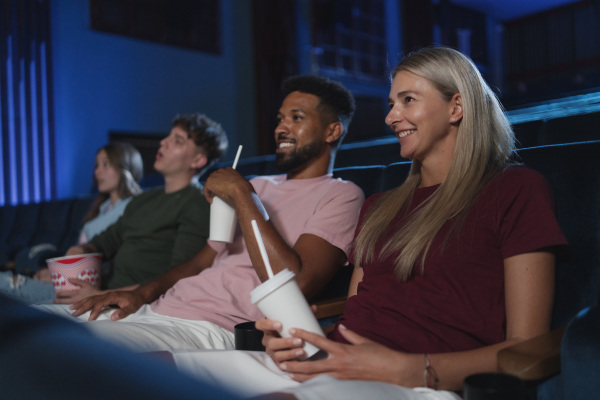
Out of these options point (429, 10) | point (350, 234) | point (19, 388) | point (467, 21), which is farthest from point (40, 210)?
point (467, 21)

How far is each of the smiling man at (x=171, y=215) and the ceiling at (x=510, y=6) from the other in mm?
9494

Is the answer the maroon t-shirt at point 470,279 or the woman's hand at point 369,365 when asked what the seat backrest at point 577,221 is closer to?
the maroon t-shirt at point 470,279

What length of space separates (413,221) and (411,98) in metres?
0.27

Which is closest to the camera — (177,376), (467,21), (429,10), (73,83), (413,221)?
(177,376)

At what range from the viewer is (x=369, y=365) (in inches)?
33.1

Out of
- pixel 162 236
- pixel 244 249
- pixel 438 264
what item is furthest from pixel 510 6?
pixel 438 264

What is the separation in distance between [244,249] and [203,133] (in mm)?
729

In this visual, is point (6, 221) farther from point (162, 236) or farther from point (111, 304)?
point (111, 304)

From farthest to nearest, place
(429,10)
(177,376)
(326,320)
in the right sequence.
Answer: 1. (429,10)
2. (326,320)
3. (177,376)

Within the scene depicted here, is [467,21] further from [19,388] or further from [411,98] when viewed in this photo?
[19,388]

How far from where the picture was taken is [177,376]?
332mm

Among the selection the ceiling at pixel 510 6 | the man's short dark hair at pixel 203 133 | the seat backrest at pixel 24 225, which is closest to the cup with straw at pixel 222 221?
the man's short dark hair at pixel 203 133

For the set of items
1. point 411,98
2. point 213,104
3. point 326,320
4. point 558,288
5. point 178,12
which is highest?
point 178,12

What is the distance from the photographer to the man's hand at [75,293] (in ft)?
5.61
